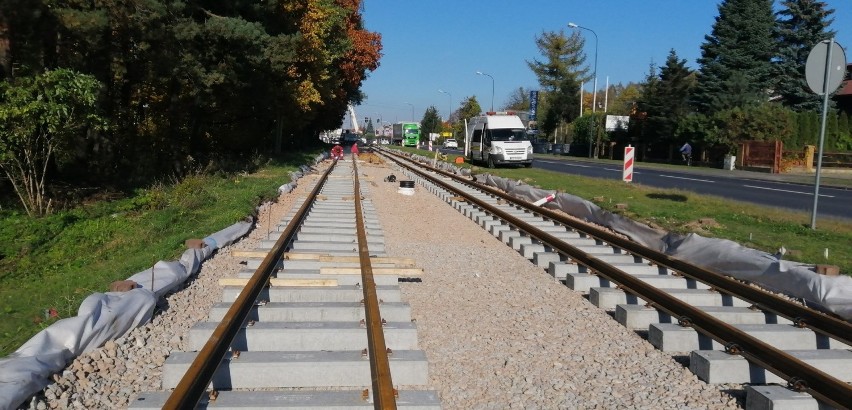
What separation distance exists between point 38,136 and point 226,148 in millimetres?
26429

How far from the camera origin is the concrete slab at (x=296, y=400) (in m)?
4.43

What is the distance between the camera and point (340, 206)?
1675cm

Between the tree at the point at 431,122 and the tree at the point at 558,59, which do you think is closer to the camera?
the tree at the point at 558,59

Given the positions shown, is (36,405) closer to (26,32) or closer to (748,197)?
(26,32)

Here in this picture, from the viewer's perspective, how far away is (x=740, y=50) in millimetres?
55812

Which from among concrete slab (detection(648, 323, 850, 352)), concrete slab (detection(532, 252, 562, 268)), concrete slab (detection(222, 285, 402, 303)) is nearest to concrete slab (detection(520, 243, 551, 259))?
concrete slab (detection(532, 252, 562, 268))

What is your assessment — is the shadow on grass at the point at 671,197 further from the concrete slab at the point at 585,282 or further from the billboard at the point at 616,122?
the billboard at the point at 616,122

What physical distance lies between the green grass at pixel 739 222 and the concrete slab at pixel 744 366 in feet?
14.1

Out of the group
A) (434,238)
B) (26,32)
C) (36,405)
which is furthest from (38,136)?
(36,405)

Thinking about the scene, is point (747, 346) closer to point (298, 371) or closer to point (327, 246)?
point (298, 371)

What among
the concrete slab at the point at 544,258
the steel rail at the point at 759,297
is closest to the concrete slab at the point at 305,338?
the steel rail at the point at 759,297

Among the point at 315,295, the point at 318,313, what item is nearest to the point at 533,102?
the point at 315,295

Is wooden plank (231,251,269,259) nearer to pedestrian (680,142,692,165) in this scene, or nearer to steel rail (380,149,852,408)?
steel rail (380,149,852,408)

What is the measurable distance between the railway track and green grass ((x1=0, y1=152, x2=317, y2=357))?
2.06 metres
